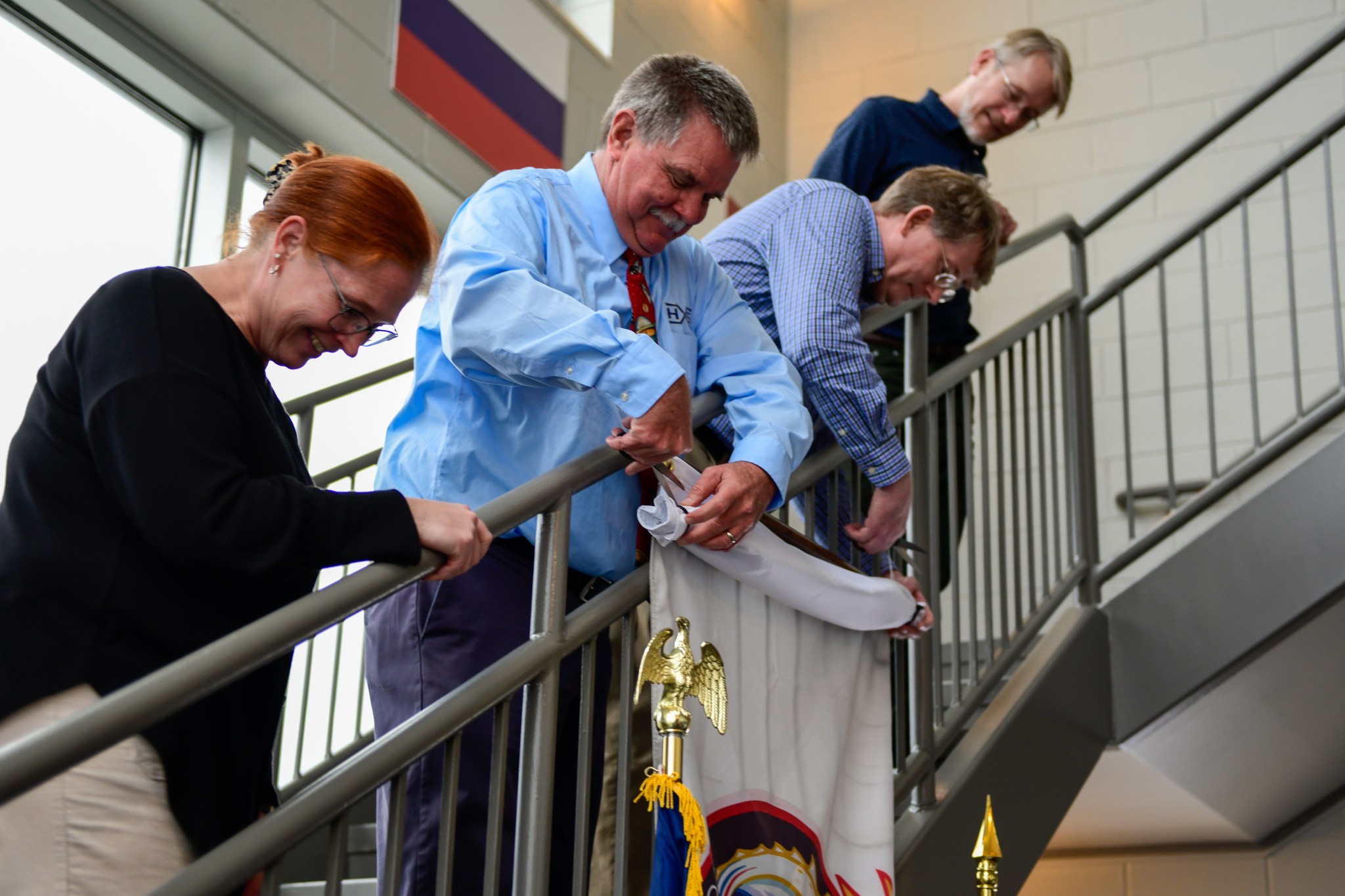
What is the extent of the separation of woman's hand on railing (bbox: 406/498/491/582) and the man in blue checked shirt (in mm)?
791

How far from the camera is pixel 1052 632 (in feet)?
10.1

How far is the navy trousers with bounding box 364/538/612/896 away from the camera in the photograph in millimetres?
1620

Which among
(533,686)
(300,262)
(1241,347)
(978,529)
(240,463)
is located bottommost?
(533,686)

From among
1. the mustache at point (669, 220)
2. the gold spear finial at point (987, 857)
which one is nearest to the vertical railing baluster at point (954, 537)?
the gold spear finial at point (987, 857)

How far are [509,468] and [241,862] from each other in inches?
26.7

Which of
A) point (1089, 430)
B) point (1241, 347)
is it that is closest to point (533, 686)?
point (1089, 430)

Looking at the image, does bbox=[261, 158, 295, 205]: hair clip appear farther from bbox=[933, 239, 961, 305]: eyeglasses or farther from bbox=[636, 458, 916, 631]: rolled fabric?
bbox=[933, 239, 961, 305]: eyeglasses

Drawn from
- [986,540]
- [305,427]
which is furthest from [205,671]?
[986,540]

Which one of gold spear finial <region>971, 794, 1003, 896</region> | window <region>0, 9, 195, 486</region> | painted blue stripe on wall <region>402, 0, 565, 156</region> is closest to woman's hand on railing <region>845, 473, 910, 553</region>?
gold spear finial <region>971, 794, 1003, 896</region>

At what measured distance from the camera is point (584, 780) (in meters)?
1.65

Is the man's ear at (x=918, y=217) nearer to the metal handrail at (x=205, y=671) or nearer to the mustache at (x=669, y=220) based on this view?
the mustache at (x=669, y=220)

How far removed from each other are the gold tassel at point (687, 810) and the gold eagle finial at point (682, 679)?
0.06 metres

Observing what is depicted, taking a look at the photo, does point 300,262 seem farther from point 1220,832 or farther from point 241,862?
point 1220,832

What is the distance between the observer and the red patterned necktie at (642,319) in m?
1.88
